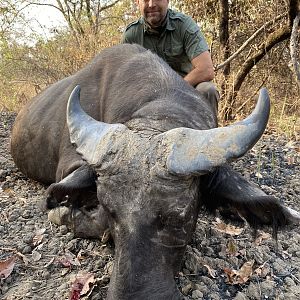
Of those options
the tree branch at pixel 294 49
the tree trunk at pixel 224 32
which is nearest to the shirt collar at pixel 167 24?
the tree branch at pixel 294 49

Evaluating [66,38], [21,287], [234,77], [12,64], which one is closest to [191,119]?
[21,287]

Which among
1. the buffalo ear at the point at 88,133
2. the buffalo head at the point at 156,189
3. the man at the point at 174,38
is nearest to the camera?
the buffalo head at the point at 156,189

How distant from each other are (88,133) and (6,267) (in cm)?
136

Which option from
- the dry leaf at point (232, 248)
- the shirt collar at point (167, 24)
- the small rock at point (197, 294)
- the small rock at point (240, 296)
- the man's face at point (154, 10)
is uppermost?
the man's face at point (154, 10)

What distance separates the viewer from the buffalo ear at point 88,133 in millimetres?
2900

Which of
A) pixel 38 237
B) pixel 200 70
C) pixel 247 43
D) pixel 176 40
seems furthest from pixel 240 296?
pixel 247 43

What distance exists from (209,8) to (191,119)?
874 centimetres

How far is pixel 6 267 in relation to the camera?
3.57 metres

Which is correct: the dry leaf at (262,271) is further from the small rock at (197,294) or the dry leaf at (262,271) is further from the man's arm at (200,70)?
the man's arm at (200,70)

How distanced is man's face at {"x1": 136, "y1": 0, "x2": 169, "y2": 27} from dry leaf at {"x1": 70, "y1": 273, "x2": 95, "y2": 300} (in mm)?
4044

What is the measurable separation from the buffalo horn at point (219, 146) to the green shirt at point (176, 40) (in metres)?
3.73

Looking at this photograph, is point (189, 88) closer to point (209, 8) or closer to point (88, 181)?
point (88, 181)

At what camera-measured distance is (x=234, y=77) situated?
34.5 ft

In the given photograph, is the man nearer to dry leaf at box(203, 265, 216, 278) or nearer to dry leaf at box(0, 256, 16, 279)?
dry leaf at box(203, 265, 216, 278)
